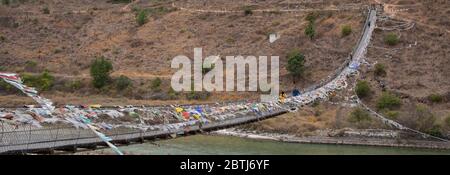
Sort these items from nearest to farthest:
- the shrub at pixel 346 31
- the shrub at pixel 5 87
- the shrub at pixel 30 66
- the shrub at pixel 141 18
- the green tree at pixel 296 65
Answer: the green tree at pixel 296 65 → the shrub at pixel 346 31 → the shrub at pixel 5 87 → the shrub at pixel 30 66 → the shrub at pixel 141 18

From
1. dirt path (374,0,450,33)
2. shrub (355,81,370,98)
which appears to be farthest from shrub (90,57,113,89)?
dirt path (374,0,450,33)

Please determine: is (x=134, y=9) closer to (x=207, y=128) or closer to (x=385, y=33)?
(x=385, y=33)

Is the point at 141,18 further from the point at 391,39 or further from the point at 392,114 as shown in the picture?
the point at 392,114

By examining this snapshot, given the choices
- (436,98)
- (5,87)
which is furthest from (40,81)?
(436,98)

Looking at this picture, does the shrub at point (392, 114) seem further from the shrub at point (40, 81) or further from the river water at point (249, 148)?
the shrub at point (40, 81)

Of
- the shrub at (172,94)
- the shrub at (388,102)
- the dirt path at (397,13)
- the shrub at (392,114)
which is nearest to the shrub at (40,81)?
the shrub at (172,94)

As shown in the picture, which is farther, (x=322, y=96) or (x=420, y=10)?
(x=420, y=10)
